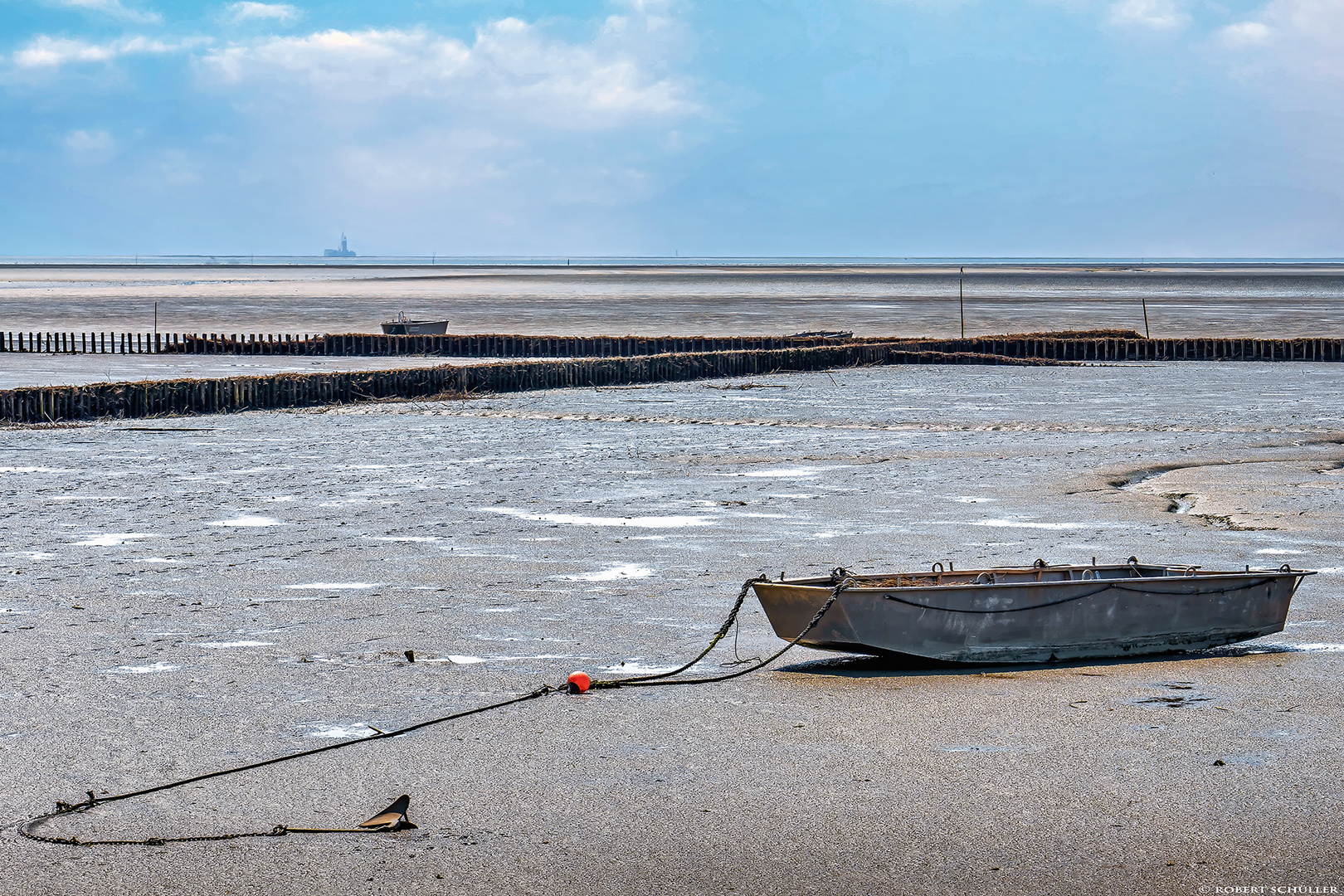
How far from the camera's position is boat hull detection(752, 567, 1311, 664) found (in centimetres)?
903

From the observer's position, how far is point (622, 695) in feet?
28.0

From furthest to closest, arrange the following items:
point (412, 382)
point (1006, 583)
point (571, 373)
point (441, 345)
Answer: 1. point (441, 345)
2. point (571, 373)
3. point (412, 382)
4. point (1006, 583)

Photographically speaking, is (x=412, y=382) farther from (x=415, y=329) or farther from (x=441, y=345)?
(x=415, y=329)

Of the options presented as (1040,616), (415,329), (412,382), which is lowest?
(1040,616)

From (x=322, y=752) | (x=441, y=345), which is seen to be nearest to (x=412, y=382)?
(x=441, y=345)

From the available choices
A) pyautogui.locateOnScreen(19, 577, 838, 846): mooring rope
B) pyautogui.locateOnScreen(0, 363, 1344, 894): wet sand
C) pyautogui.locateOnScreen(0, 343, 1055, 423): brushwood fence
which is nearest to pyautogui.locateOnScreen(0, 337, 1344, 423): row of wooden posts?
pyautogui.locateOnScreen(0, 343, 1055, 423): brushwood fence

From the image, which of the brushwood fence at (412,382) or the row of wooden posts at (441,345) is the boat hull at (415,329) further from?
the brushwood fence at (412,382)

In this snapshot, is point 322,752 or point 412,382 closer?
point 322,752

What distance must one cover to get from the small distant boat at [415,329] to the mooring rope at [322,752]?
37.8 m

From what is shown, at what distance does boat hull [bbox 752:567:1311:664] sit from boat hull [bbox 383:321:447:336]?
38.1 meters

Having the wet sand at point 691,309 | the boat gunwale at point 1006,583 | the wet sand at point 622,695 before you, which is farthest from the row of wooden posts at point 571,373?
the boat gunwale at point 1006,583

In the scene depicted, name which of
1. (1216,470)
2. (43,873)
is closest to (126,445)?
(1216,470)

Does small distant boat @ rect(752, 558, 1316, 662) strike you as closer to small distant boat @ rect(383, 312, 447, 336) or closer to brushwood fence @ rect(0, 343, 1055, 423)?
brushwood fence @ rect(0, 343, 1055, 423)

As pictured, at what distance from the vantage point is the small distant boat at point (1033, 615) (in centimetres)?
903
